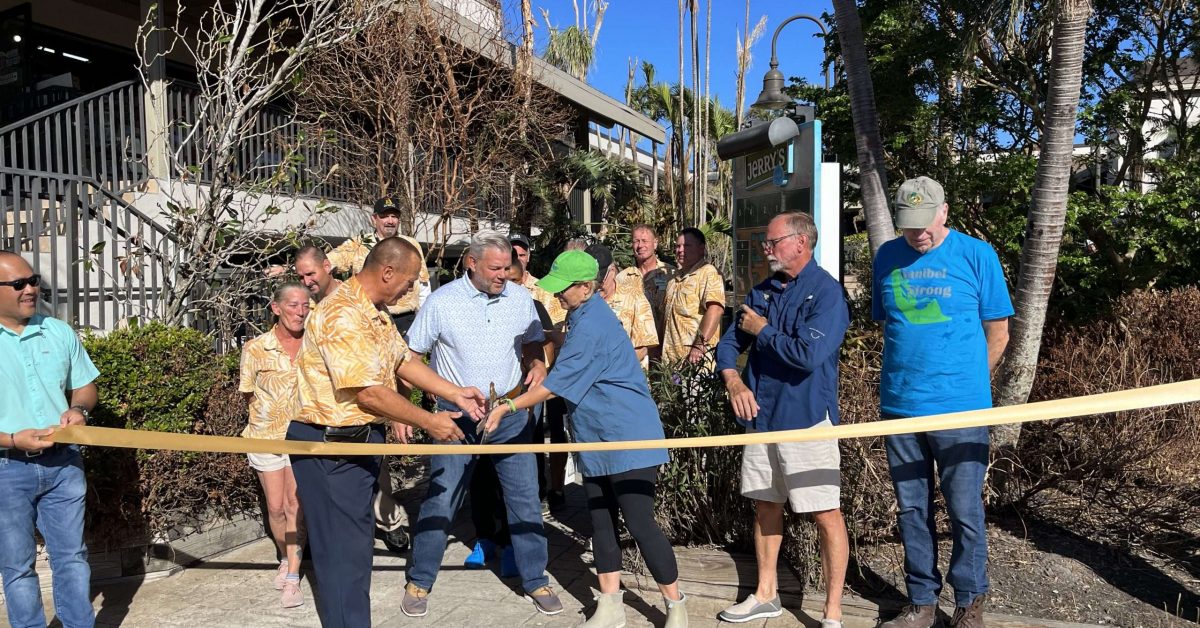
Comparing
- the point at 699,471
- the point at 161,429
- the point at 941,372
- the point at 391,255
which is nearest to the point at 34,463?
the point at 161,429

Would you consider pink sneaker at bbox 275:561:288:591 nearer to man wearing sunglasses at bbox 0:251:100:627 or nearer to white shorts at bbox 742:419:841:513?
man wearing sunglasses at bbox 0:251:100:627

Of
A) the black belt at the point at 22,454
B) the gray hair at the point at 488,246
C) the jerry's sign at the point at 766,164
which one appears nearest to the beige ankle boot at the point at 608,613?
the gray hair at the point at 488,246

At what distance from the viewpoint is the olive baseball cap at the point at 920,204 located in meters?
3.64

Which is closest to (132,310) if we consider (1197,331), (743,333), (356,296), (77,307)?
(77,307)

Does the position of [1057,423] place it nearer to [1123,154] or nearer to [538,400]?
[538,400]

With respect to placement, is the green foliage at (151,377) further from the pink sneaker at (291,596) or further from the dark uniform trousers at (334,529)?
the dark uniform trousers at (334,529)

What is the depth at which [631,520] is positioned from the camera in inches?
154

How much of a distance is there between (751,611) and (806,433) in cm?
103

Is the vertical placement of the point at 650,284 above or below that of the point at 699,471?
above

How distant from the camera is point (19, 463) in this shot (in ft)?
11.6

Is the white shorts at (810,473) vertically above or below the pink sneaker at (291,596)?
above

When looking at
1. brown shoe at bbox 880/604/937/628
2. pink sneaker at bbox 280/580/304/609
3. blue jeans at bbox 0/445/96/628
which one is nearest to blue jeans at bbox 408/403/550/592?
pink sneaker at bbox 280/580/304/609

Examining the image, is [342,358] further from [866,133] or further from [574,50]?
[574,50]

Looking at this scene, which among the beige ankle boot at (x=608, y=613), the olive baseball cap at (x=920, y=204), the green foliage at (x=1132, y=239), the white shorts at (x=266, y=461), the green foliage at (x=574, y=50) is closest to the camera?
the olive baseball cap at (x=920, y=204)
